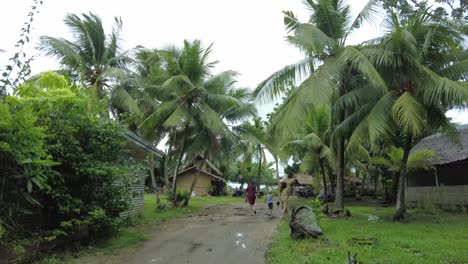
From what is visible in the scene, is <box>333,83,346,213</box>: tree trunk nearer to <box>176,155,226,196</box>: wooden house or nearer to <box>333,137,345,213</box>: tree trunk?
<box>333,137,345,213</box>: tree trunk

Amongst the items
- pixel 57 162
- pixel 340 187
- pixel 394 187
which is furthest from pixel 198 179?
pixel 57 162

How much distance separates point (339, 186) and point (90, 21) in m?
13.5

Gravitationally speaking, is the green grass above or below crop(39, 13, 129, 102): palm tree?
below

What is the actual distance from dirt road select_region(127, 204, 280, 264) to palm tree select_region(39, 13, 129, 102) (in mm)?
8249

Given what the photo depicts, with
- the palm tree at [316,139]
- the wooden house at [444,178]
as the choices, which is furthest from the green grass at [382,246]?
the palm tree at [316,139]

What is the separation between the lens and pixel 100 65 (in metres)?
19.4

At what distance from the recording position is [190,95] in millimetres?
20984

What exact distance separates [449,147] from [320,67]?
1096 cm

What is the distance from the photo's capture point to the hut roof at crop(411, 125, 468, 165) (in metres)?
18.7

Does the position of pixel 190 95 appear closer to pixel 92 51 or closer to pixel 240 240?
pixel 92 51

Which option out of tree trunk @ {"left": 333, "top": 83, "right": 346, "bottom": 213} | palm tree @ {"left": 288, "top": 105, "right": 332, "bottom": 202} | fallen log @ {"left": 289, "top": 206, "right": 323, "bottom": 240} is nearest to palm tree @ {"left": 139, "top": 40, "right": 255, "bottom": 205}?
palm tree @ {"left": 288, "top": 105, "right": 332, "bottom": 202}

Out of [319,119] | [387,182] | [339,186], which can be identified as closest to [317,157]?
[319,119]

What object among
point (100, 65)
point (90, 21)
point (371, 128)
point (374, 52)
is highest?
point (90, 21)

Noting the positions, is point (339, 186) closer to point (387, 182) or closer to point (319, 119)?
point (319, 119)
